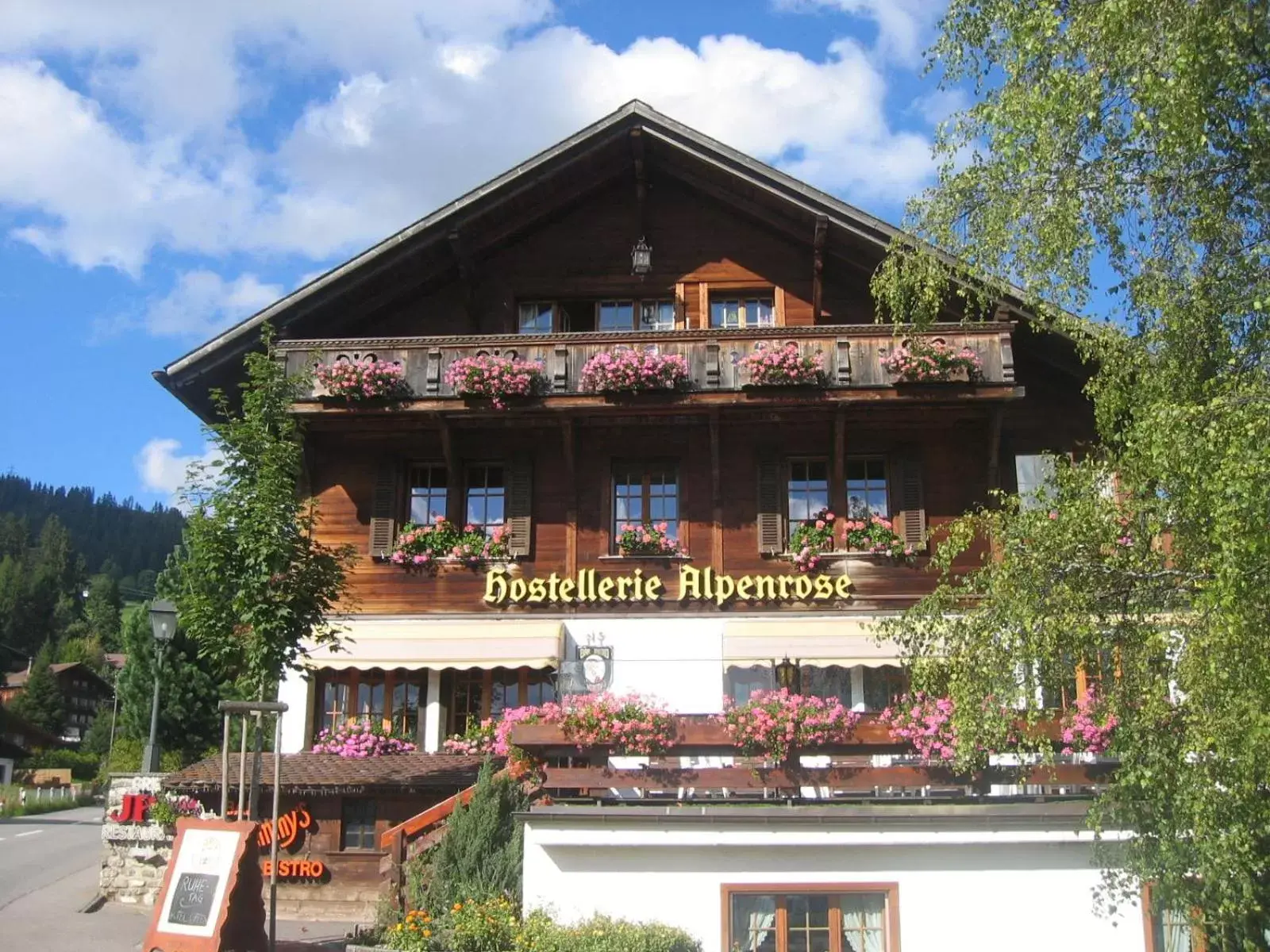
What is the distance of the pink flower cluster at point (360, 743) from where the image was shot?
18953 millimetres

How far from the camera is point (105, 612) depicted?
12825 centimetres

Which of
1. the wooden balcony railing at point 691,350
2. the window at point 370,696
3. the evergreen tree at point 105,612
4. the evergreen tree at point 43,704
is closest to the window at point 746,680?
the wooden balcony railing at point 691,350

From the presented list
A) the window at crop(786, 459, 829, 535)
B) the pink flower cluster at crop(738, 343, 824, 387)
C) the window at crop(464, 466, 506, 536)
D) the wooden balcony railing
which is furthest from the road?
the pink flower cluster at crop(738, 343, 824, 387)

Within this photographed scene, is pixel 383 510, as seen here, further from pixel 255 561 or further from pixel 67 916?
pixel 67 916

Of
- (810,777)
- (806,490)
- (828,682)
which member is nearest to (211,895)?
(810,777)

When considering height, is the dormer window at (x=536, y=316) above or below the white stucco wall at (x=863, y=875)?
above

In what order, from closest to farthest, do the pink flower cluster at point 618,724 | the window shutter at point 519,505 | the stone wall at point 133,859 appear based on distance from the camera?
the pink flower cluster at point 618,724 < the stone wall at point 133,859 < the window shutter at point 519,505

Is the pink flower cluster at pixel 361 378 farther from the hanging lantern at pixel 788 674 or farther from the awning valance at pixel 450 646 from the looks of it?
the hanging lantern at pixel 788 674

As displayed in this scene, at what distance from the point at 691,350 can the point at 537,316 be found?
3.45 m

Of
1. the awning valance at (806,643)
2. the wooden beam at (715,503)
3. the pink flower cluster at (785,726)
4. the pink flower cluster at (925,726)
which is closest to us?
the pink flower cluster at (925,726)

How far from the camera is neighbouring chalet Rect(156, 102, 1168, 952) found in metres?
19.0

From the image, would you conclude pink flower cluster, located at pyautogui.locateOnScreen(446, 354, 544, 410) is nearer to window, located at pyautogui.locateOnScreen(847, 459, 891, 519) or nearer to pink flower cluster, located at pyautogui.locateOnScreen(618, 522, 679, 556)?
pink flower cluster, located at pyautogui.locateOnScreen(618, 522, 679, 556)

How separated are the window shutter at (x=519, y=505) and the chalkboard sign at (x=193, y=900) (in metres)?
8.48

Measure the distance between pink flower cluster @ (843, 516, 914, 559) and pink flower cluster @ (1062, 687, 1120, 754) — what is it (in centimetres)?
695
